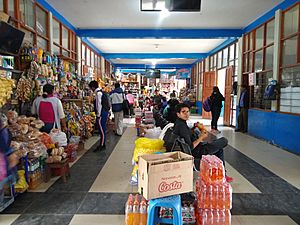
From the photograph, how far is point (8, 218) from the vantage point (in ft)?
9.02

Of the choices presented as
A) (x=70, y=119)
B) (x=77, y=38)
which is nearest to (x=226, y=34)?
(x=77, y=38)

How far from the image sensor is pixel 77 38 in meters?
9.08

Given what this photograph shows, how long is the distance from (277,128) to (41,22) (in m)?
6.10

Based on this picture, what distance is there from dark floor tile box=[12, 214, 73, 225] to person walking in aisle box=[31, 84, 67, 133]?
186cm

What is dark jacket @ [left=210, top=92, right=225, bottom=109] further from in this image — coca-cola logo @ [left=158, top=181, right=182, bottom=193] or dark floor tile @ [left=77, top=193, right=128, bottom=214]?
coca-cola logo @ [left=158, top=181, right=182, bottom=193]

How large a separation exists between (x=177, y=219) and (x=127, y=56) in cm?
1326

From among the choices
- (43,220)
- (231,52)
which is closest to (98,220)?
(43,220)

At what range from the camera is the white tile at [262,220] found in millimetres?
2672

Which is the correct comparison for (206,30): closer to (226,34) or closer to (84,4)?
(226,34)

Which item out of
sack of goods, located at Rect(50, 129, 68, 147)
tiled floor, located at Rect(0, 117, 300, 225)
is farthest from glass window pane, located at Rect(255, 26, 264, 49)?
sack of goods, located at Rect(50, 129, 68, 147)

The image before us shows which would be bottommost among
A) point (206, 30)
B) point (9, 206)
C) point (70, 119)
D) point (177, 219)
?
point (9, 206)

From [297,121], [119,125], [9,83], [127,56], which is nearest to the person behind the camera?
[9,83]

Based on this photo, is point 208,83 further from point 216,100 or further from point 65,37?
point 65,37

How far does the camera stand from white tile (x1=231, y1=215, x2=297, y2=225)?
2.67 meters
